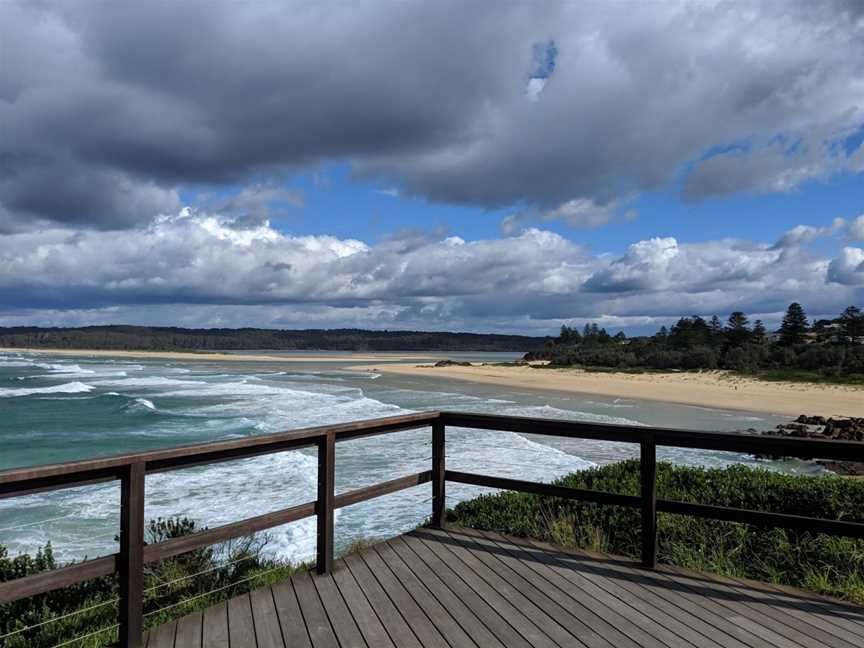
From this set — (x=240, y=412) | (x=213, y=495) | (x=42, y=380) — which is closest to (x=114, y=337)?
(x=42, y=380)

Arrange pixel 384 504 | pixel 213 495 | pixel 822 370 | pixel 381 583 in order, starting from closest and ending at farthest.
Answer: pixel 381 583
pixel 384 504
pixel 213 495
pixel 822 370

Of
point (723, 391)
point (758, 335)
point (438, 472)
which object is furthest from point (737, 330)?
point (438, 472)

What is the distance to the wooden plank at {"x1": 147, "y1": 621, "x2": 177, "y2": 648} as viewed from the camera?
3.39m

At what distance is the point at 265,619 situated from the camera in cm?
Answer: 368

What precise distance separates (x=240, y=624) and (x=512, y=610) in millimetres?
1628

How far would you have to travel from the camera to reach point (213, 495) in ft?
36.8

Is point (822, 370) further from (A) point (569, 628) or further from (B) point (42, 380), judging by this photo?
(B) point (42, 380)

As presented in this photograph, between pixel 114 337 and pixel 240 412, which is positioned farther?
pixel 114 337

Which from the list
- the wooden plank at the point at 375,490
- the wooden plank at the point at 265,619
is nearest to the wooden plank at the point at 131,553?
the wooden plank at the point at 265,619

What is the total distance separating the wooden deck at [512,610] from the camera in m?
3.43

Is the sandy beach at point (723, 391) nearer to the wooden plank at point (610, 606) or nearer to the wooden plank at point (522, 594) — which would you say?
the wooden plank at point (610, 606)

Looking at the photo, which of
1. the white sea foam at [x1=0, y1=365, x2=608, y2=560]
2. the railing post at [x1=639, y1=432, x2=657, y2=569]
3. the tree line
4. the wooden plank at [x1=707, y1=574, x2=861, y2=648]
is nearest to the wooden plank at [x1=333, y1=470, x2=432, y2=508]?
the railing post at [x1=639, y1=432, x2=657, y2=569]

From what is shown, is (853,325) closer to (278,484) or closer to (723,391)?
(723,391)

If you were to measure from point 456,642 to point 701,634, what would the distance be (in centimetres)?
139
